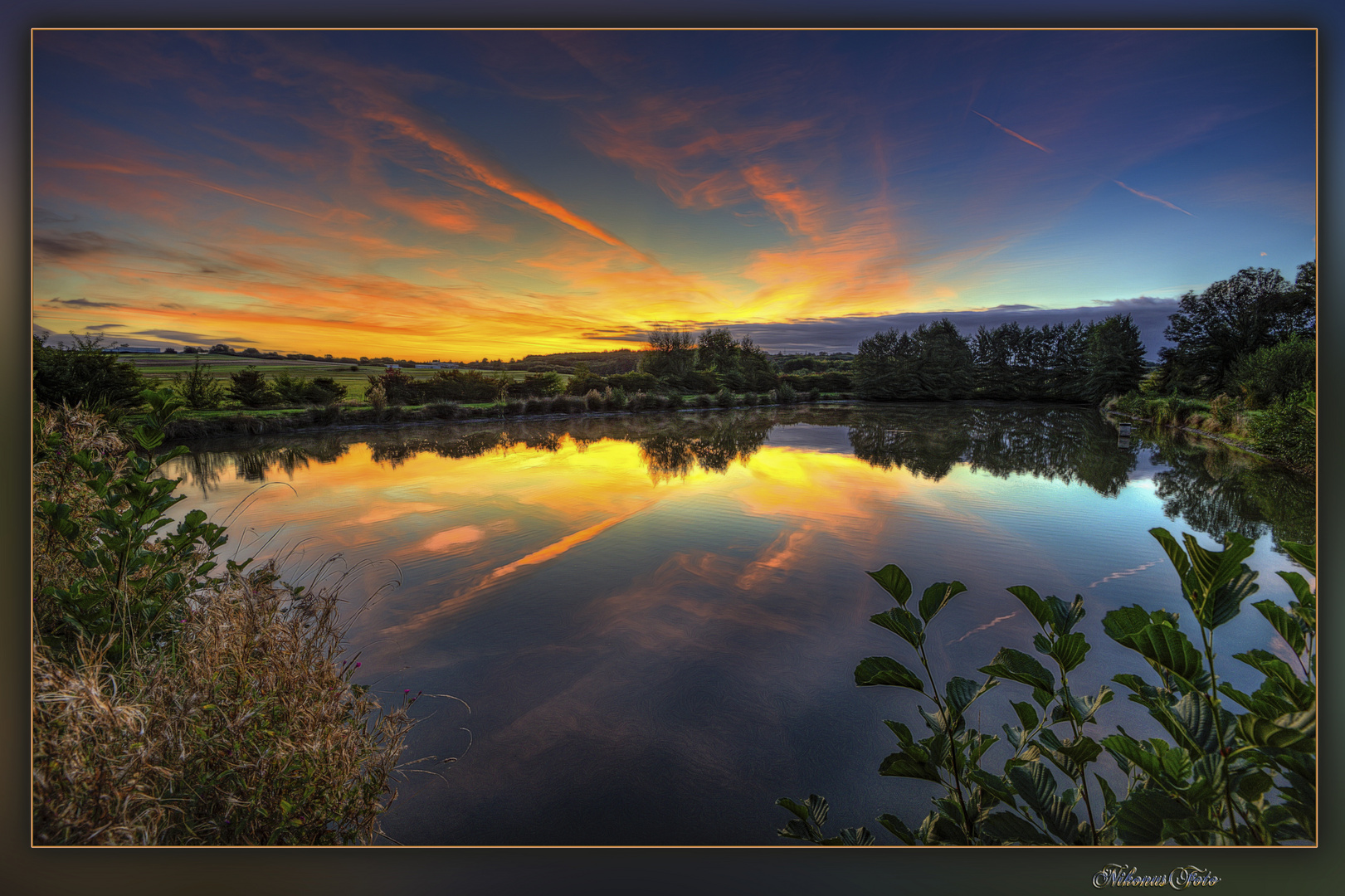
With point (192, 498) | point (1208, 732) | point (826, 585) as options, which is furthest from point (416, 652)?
point (192, 498)

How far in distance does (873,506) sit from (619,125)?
440cm

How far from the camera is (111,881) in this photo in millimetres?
1750

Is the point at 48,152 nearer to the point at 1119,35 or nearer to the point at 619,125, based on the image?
the point at 619,125

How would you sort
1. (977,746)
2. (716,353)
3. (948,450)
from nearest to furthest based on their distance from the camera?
(977,746) < (948,450) < (716,353)

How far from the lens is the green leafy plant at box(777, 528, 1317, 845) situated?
99cm

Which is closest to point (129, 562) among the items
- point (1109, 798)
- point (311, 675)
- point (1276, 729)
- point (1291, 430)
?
point (311, 675)

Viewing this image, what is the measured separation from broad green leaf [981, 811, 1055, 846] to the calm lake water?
83cm

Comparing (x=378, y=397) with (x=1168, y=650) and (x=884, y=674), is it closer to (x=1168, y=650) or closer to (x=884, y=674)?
(x=884, y=674)

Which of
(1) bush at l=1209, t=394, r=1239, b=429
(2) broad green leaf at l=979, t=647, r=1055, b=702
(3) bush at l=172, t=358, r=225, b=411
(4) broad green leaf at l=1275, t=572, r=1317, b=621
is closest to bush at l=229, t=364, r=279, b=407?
(3) bush at l=172, t=358, r=225, b=411

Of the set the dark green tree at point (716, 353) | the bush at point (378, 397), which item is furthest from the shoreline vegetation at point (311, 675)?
the dark green tree at point (716, 353)

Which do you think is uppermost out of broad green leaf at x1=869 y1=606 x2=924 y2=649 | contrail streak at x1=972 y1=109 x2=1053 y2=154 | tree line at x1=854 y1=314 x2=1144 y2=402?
contrail streak at x1=972 y1=109 x2=1053 y2=154

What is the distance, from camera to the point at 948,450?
866 cm

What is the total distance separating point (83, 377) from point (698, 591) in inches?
156

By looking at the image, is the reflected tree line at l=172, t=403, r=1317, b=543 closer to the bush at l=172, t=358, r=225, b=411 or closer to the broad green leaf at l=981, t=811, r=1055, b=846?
the bush at l=172, t=358, r=225, b=411
